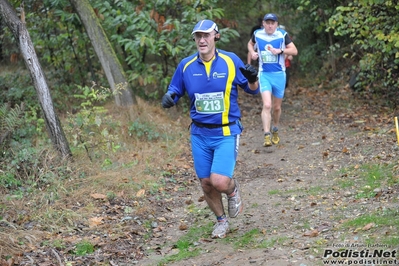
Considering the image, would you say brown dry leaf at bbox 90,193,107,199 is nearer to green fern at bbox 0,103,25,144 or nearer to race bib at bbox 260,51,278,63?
green fern at bbox 0,103,25,144

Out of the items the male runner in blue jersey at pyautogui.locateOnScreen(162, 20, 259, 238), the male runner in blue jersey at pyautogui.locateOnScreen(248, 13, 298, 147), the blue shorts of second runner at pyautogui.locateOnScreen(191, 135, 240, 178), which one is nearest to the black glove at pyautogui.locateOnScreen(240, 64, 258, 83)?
the male runner in blue jersey at pyautogui.locateOnScreen(162, 20, 259, 238)

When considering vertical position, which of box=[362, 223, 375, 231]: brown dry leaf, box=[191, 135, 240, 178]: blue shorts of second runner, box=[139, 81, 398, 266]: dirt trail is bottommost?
box=[139, 81, 398, 266]: dirt trail

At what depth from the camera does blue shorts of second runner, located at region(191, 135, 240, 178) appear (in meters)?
6.27

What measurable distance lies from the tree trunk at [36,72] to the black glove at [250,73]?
3.42 m

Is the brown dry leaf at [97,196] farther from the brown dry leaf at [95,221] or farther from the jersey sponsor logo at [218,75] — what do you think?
the jersey sponsor logo at [218,75]

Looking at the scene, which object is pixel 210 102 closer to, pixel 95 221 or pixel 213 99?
pixel 213 99

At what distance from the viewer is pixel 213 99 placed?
6.23 meters

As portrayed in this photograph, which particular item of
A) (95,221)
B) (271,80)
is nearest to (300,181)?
(271,80)

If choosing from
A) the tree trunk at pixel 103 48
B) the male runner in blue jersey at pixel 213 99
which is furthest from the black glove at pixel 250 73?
the tree trunk at pixel 103 48

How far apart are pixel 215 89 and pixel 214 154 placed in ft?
2.26

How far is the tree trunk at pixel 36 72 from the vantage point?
8.28 m

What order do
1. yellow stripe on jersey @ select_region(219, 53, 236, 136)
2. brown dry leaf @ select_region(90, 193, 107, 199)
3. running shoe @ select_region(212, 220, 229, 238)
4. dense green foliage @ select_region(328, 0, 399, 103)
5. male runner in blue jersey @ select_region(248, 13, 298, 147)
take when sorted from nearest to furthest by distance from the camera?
1. yellow stripe on jersey @ select_region(219, 53, 236, 136)
2. running shoe @ select_region(212, 220, 229, 238)
3. brown dry leaf @ select_region(90, 193, 107, 199)
4. male runner in blue jersey @ select_region(248, 13, 298, 147)
5. dense green foliage @ select_region(328, 0, 399, 103)

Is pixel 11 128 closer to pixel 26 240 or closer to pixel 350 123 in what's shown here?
pixel 26 240

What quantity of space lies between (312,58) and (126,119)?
7631 millimetres
